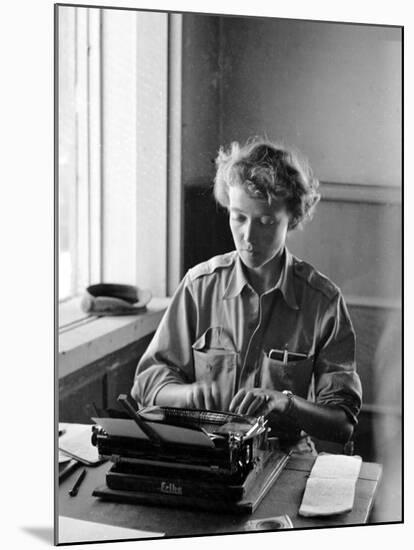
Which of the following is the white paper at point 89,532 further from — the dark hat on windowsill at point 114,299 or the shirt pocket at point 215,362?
the dark hat on windowsill at point 114,299

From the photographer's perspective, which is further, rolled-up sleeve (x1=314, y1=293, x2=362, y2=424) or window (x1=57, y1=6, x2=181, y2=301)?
rolled-up sleeve (x1=314, y1=293, x2=362, y2=424)

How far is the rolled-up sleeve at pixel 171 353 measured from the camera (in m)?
2.68

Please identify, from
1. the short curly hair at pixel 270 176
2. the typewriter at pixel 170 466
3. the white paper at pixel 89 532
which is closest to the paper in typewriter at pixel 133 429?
the typewriter at pixel 170 466

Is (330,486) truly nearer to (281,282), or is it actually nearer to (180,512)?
(180,512)

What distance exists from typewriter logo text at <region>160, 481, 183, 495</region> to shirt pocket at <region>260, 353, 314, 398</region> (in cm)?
35

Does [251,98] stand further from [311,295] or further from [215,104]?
[311,295]

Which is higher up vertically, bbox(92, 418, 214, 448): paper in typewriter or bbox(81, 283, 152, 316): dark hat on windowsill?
bbox(81, 283, 152, 316): dark hat on windowsill

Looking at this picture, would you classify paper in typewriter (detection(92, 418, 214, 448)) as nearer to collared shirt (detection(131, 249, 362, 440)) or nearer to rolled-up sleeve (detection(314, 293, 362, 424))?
collared shirt (detection(131, 249, 362, 440))

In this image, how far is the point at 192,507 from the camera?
263 centimetres

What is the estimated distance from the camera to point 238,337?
271 cm

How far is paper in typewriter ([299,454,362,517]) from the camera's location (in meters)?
2.66

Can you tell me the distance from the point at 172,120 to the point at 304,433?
892 mm

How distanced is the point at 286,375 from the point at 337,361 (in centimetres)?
15

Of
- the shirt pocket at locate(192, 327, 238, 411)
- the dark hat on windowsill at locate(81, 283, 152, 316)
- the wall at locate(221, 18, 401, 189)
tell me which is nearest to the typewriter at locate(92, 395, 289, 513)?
the shirt pocket at locate(192, 327, 238, 411)
